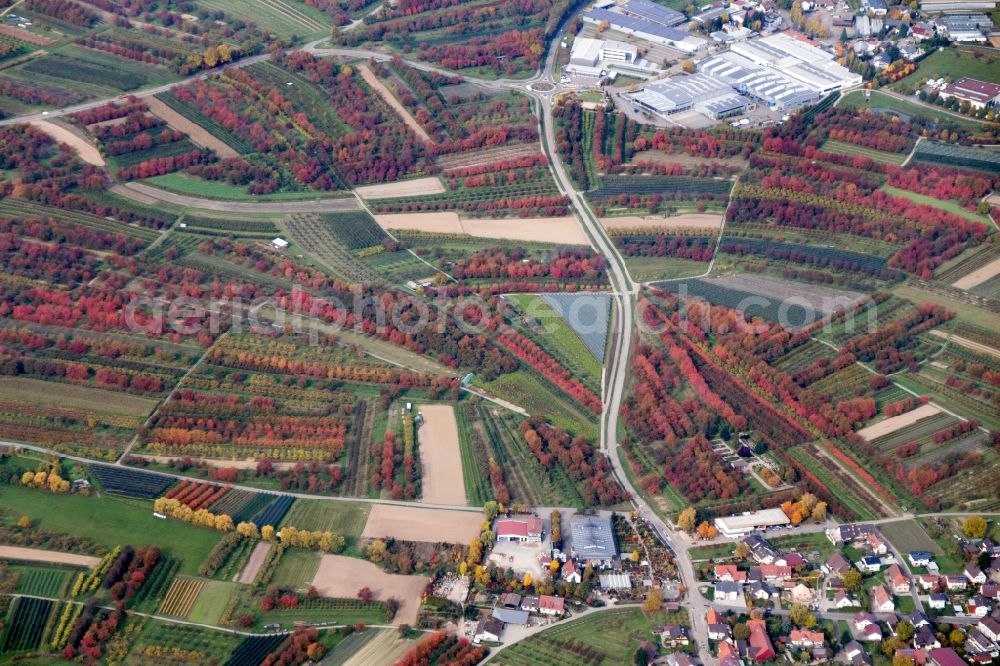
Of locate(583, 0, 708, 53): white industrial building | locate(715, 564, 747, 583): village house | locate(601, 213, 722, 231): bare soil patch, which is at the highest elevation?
locate(583, 0, 708, 53): white industrial building

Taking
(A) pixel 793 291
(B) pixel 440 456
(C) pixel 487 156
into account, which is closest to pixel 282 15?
(C) pixel 487 156

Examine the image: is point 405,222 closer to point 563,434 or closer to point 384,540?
point 563,434

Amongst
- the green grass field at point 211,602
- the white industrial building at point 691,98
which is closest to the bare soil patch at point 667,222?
the white industrial building at point 691,98

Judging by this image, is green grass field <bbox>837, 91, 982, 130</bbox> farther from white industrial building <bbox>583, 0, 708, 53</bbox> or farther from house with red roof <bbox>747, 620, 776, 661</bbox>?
house with red roof <bbox>747, 620, 776, 661</bbox>

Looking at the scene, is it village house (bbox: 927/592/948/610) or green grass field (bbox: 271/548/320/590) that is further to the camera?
green grass field (bbox: 271/548/320/590)

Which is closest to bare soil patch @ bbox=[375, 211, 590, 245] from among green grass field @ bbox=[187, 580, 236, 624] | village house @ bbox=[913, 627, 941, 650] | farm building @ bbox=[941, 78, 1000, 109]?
green grass field @ bbox=[187, 580, 236, 624]

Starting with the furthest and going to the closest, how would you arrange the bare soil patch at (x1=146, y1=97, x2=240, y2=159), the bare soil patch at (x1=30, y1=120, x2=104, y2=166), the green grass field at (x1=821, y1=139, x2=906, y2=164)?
the bare soil patch at (x1=146, y1=97, x2=240, y2=159) < the bare soil patch at (x1=30, y1=120, x2=104, y2=166) < the green grass field at (x1=821, y1=139, x2=906, y2=164)

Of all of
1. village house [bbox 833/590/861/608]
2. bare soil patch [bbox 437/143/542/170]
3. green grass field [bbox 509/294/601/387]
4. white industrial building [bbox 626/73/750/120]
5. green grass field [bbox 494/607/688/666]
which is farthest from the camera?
white industrial building [bbox 626/73/750/120]

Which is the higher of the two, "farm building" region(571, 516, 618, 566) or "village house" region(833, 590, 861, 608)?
"farm building" region(571, 516, 618, 566)
